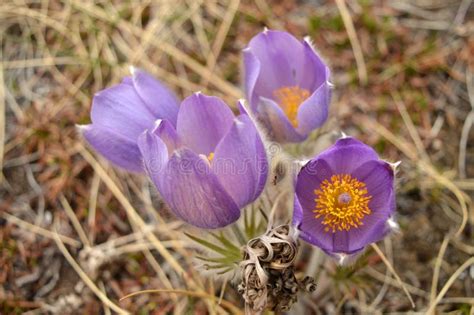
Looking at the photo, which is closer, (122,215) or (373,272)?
(373,272)

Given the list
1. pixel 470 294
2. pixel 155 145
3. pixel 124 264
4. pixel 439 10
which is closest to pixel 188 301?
pixel 124 264

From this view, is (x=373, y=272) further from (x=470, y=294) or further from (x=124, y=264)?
(x=124, y=264)

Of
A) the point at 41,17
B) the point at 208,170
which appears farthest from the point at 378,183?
the point at 41,17

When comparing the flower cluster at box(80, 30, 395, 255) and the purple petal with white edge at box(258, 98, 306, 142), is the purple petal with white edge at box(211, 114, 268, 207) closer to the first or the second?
the flower cluster at box(80, 30, 395, 255)

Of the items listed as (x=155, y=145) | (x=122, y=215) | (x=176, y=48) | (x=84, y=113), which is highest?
(x=155, y=145)

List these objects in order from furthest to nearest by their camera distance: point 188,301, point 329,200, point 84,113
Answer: point 84,113, point 188,301, point 329,200

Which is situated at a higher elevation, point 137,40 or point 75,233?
point 137,40
